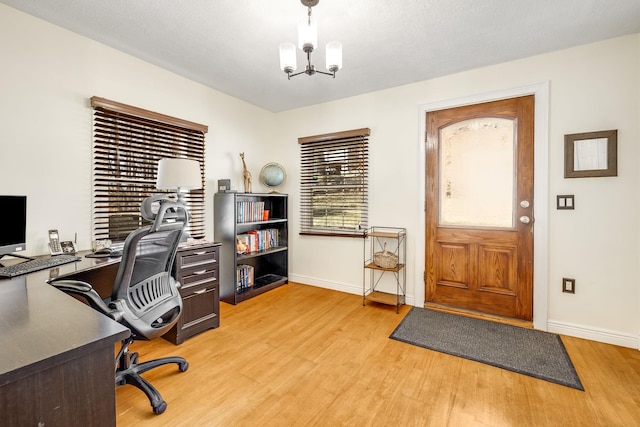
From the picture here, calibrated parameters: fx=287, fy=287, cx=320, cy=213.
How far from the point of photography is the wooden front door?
2711 millimetres

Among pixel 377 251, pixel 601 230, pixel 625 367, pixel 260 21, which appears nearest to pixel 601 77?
pixel 601 230

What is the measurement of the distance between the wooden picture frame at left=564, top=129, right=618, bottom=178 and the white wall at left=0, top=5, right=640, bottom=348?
0.06 metres

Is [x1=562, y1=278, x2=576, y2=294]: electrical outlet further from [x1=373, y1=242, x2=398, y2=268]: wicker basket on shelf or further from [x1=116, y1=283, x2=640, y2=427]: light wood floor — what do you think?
[x1=373, y1=242, x2=398, y2=268]: wicker basket on shelf

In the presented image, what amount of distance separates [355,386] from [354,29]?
101 inches

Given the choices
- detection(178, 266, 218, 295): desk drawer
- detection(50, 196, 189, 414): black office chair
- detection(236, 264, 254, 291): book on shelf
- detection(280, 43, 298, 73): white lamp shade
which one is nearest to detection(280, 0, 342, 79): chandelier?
detection(280, 43, 298, 73): white lamp shade

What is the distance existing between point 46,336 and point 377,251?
10.0ft

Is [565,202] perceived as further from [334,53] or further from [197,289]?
[197,289]

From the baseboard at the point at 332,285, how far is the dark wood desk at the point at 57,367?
117 inches

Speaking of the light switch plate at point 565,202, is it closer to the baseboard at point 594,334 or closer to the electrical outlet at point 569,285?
the electrical outlet at point 569,285

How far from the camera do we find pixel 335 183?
3.76 m

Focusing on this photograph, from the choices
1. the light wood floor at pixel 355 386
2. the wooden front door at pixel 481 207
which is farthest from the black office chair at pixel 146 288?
the wooden front door at pixel 481 207

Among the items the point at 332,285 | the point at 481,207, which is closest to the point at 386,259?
the point at 332,285

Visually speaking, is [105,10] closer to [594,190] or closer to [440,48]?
[440,48]

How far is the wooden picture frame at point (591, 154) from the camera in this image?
2.34 m
